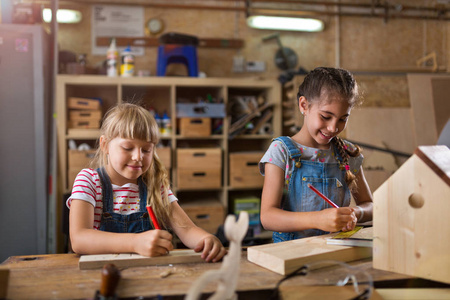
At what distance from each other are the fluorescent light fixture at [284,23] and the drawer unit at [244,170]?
1.33m

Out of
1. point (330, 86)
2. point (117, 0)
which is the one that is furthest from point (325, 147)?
point (117, 0)

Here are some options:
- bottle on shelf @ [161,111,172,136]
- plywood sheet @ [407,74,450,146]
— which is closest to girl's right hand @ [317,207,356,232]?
bottle on shelf @ [161,111,172,136]

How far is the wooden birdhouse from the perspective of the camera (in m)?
0.86

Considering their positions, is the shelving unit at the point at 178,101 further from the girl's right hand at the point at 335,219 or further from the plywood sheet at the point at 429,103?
the girl's right hand at the point at 335,219

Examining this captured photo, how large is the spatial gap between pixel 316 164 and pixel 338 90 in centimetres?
28

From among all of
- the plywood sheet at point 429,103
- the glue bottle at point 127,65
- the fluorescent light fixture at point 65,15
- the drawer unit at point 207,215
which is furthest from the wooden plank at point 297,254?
the fluorescent light fixture at point 65,15

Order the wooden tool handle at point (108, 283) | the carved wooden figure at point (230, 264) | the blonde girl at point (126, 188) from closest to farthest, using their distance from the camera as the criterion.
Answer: the carved wooden figure at point (230, 264) → the wooden tool handle at point (108, 283) → the blonde girl at point (126, 188)

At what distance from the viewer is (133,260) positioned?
0.93m

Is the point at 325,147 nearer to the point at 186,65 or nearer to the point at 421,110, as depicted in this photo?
the point at 186,65

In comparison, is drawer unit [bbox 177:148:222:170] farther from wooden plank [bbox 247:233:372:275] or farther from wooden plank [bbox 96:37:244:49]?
wooden plank [bbox 247:233:372:275]

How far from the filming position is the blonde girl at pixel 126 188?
3.91 feet

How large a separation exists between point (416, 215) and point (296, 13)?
11.3ft

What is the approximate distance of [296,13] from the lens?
392 cm

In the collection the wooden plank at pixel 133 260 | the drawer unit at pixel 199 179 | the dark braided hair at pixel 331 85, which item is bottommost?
the drawer unit at pixel 199 179
